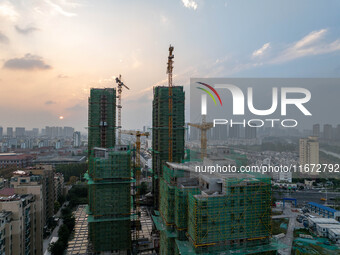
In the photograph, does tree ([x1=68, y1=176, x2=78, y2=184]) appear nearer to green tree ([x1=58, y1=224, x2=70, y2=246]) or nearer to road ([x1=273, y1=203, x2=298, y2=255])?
green tree ([x1=58, y1=224, x2=70, y2=246])

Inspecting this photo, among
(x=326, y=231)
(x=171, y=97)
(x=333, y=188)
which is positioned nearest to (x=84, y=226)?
(x=171, y=97)

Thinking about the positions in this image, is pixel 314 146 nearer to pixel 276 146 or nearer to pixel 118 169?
pixel 276 146

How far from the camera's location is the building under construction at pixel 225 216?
4297 millimetres

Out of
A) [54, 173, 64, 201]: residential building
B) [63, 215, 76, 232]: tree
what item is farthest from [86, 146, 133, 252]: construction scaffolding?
[54, 173, 64, 201]: residential building

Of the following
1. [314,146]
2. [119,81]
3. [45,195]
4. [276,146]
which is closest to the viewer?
[45,195]

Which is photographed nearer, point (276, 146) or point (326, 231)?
point (326, 231)

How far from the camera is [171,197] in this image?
536 centimetres

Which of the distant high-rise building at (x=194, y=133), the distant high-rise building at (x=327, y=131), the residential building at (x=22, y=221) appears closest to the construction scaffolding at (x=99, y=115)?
the residential building at (x=22, y=221)

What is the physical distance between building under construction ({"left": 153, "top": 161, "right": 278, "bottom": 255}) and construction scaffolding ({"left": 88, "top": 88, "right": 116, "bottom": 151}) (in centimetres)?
645

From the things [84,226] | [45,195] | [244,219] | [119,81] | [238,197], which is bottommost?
[84,226]

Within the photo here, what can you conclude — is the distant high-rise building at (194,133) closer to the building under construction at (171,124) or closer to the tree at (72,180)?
the building under construction at (171,124)

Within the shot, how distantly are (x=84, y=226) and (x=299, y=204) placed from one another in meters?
11.3

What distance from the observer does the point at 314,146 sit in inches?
412

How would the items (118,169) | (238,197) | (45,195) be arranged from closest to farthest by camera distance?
(238,197) < (118,169) < (45,195)
